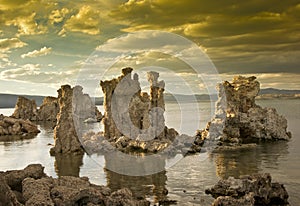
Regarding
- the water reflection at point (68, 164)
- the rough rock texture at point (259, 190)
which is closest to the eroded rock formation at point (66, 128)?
the water reflection at point (68, 164)

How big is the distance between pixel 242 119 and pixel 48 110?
111m

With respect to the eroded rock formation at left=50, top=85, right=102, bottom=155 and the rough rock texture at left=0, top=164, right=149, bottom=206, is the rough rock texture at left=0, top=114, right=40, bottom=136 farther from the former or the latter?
the rough rock texture at left=0, top=164, right=149, bottom=206

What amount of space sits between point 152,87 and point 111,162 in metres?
28.8

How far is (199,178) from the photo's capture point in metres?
50.9

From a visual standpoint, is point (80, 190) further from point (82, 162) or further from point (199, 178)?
point (82, 162)

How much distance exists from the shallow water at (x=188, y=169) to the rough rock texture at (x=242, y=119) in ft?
22.5

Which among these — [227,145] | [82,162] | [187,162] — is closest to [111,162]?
[82,162]

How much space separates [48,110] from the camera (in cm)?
17762

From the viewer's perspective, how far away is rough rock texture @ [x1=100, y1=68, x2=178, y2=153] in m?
83.9

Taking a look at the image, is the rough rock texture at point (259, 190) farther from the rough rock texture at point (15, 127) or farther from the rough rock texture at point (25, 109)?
the rough rock texture at point (25, 109)

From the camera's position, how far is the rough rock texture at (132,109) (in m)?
83.9

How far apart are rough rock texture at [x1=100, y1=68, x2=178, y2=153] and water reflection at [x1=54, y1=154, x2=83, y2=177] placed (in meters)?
14.1

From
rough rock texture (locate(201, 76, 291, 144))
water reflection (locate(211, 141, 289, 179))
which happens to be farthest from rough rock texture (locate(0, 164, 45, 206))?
rough rock texture (locate(201, 76, 291, 144))

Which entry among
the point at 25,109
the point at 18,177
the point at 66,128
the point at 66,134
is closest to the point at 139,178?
the point at 18,177
